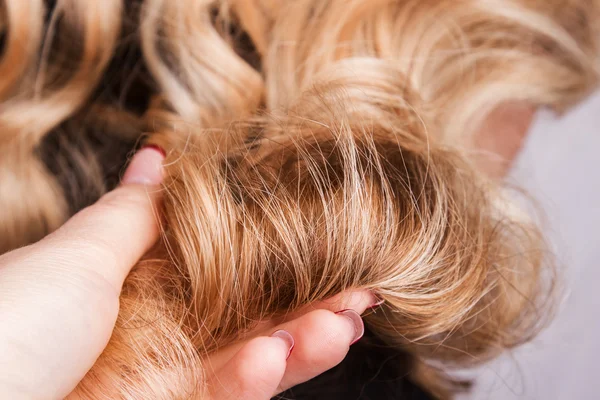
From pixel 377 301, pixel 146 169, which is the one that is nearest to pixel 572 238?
pixel 377 301

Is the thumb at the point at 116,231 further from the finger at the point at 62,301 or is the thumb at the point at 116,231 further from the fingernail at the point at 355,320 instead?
the fingernail at the point at 355,320

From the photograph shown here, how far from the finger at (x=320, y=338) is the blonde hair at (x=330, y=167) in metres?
0.04

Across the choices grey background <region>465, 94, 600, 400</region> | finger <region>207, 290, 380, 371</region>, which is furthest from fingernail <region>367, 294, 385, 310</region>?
grey background <region>465, 94, 600, 400</region>

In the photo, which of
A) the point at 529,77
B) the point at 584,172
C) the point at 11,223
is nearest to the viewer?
the point at 11,223

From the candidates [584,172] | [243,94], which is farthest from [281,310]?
[584,172]

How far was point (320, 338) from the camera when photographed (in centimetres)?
43

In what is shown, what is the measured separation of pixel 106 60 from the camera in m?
0.74

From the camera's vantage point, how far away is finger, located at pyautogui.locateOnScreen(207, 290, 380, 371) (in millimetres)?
473

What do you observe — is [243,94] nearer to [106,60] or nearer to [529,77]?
[106,60]

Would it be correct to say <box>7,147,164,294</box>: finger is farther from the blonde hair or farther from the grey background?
the grey background

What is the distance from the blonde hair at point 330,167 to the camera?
481 millimetres

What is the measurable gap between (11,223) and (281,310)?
1.32ft

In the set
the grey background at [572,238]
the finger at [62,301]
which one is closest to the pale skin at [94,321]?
the finger at [62,301]

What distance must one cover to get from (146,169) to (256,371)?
27 centimetres
